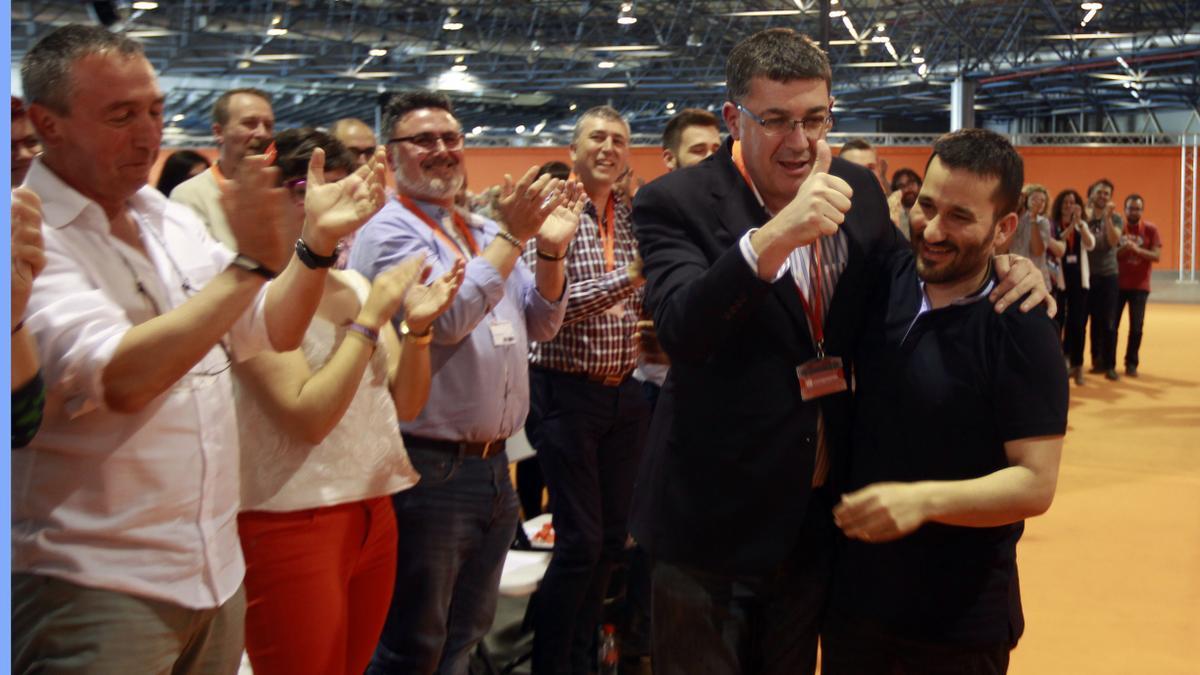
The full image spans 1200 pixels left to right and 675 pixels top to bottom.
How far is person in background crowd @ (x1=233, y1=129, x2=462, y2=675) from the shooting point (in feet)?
7.07

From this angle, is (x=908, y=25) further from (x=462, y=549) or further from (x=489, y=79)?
(x=462, y=549)

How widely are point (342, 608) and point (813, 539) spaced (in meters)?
0.92

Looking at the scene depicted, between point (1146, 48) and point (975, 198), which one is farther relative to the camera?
point (1146, 48)

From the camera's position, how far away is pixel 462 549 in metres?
2.66

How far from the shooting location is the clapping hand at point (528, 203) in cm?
272

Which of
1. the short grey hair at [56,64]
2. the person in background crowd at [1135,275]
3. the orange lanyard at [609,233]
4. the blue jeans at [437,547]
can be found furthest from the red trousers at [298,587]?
the person in background crowd at [1135,275]

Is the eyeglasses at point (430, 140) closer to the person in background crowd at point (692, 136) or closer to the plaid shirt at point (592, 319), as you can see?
the plaid shirt at point (592, 319)

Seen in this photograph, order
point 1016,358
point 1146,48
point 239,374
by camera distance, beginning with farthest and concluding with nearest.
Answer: point 1146,48, point 239,374, point 1016,358

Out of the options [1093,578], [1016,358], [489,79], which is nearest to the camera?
[1016,358]

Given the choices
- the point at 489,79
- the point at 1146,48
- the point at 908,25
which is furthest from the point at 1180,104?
the point at 489,79

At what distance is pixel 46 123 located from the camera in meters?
1.64

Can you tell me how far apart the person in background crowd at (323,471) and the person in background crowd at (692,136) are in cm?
200

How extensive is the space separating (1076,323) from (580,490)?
8.13 meters

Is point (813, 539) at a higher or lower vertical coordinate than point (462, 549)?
higher
